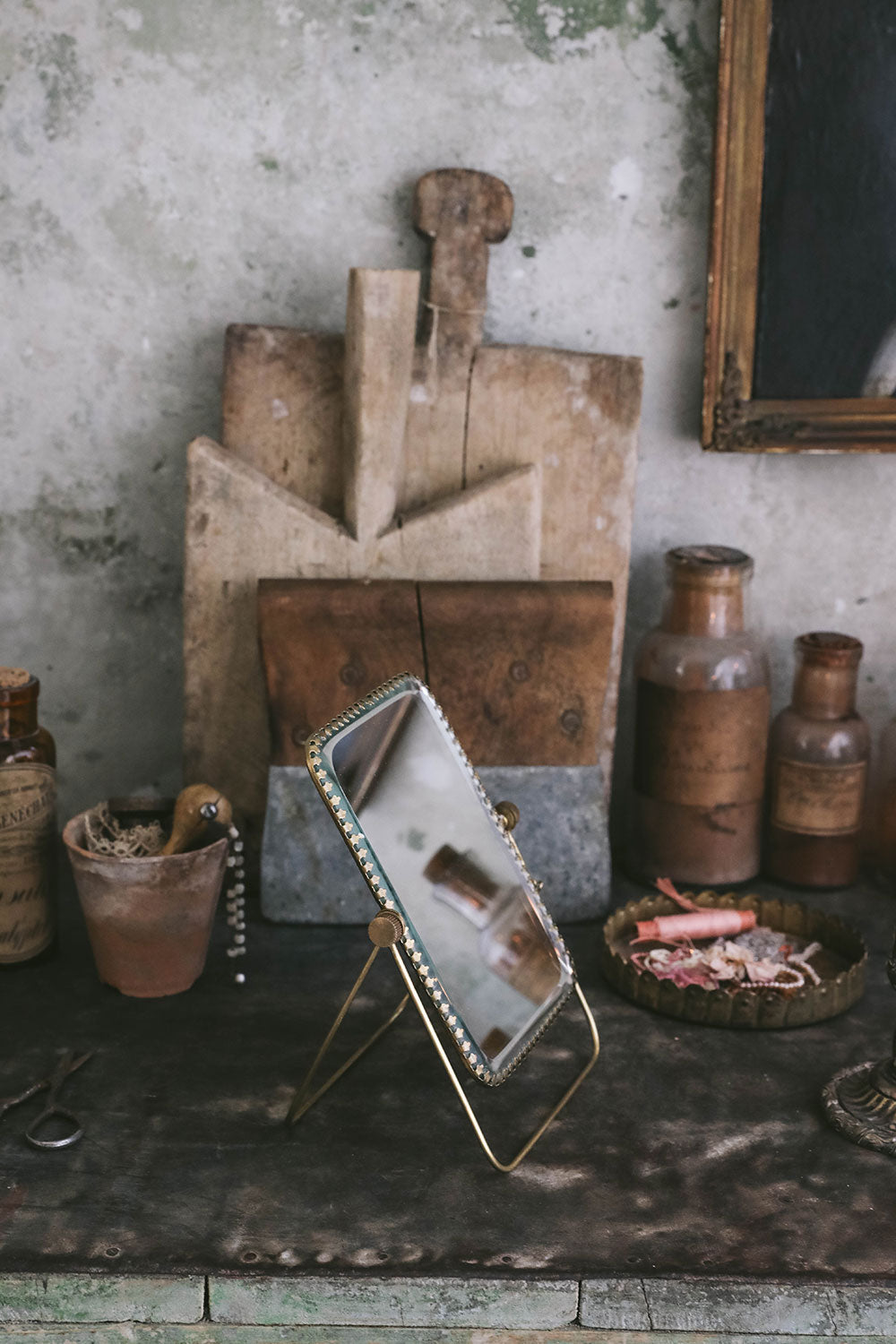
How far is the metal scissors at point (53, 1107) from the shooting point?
3.11 ft

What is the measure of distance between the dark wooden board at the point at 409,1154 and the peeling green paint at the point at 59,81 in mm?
941

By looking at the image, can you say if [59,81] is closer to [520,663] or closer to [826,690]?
[520,663]

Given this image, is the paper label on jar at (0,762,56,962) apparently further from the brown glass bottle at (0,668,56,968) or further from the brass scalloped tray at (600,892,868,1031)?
the brass scalloped tray at (600,892,868,1031)

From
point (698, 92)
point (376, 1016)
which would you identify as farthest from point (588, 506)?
point (376, 1016)

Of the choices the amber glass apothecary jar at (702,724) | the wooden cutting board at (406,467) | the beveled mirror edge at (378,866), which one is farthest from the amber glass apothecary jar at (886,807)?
the beveled mirror edge at (378,866)

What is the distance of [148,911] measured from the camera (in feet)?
3.76

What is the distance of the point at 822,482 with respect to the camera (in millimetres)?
1492

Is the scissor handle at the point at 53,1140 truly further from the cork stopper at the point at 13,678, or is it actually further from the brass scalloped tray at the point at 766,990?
the brass scalloped tray at the point at 766,990

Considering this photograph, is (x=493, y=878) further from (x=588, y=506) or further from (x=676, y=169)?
(x=676, y=169)

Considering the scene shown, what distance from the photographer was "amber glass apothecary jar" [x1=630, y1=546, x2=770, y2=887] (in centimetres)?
139

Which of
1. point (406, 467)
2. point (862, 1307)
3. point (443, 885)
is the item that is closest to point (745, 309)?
point (406, 467)

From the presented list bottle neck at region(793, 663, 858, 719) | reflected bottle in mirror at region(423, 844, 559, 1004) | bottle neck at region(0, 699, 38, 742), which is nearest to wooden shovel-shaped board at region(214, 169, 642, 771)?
bottle neck at region(793, 663, 858, 719)

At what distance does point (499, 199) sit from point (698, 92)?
0.27 m

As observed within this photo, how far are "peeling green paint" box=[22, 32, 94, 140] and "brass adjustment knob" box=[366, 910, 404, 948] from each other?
1.00m
